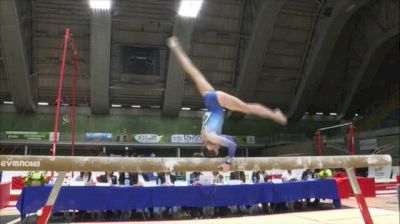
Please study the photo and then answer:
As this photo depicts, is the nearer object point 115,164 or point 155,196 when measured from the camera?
point 115,164

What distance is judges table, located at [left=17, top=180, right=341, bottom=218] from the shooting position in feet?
31.7

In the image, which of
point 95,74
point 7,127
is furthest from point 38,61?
point 7,127

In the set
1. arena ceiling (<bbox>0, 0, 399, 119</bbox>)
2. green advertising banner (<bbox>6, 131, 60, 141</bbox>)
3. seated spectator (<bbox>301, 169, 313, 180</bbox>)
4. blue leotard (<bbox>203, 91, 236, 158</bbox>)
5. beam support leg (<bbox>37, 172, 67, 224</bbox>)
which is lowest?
beam support leg (<bbox>37, 172, 67, 224</bbox>)

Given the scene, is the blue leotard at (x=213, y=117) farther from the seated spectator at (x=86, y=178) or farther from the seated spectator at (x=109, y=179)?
the seated spectator at (x=109, y=179)

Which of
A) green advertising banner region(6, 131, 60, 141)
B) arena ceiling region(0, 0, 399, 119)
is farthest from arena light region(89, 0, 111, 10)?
green advertising banner region(6, 131, 60, 141)

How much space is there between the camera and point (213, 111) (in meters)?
5.46

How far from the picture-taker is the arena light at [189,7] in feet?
63.4

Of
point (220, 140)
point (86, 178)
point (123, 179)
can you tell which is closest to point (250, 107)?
point (220, 140)

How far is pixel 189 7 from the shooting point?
64.6 ft

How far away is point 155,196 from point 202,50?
1625 centimetres

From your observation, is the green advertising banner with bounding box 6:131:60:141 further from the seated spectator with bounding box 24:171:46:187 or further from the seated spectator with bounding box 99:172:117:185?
the seated spectator with bounding box 24:171:46:187

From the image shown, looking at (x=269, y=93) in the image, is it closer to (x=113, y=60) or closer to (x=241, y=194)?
(x=113, y=60)

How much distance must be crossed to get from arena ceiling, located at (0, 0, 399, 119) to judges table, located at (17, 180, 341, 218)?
12577 millimetres

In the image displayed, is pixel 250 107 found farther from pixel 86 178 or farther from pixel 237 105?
pixel 86 178
